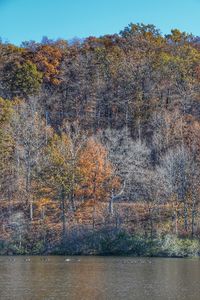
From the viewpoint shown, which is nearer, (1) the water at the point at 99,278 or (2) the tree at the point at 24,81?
(1) the water at the point at 99,278

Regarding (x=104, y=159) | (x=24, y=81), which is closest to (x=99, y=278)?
(x=104, y=159)

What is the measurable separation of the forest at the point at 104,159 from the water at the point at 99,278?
6.95m

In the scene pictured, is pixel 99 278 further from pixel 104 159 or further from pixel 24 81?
pixel 24 81

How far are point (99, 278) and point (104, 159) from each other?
30.0 metres

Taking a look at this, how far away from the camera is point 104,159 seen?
68.2m

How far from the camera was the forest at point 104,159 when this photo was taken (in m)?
61.4

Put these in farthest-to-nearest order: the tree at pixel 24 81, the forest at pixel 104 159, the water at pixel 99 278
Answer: the tree at pixel 24 81 < the forest at pixel 104 159 < the water at pixel 99 278

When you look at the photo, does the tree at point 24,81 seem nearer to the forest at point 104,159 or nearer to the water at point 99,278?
the forest at point 104,159

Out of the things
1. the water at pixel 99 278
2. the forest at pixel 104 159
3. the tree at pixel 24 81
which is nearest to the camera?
the water at pixel 99 278

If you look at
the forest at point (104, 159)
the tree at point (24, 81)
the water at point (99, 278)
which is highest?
the tree at point (24, 81)

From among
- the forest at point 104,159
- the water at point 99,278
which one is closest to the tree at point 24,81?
the forest at point 104,159

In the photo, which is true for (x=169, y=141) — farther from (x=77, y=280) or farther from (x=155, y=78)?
(x=77, y=280)

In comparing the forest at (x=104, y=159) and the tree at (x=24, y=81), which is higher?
the tree at (x=24, y=81)

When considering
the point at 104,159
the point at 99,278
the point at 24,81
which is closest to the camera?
the point at 99,278
